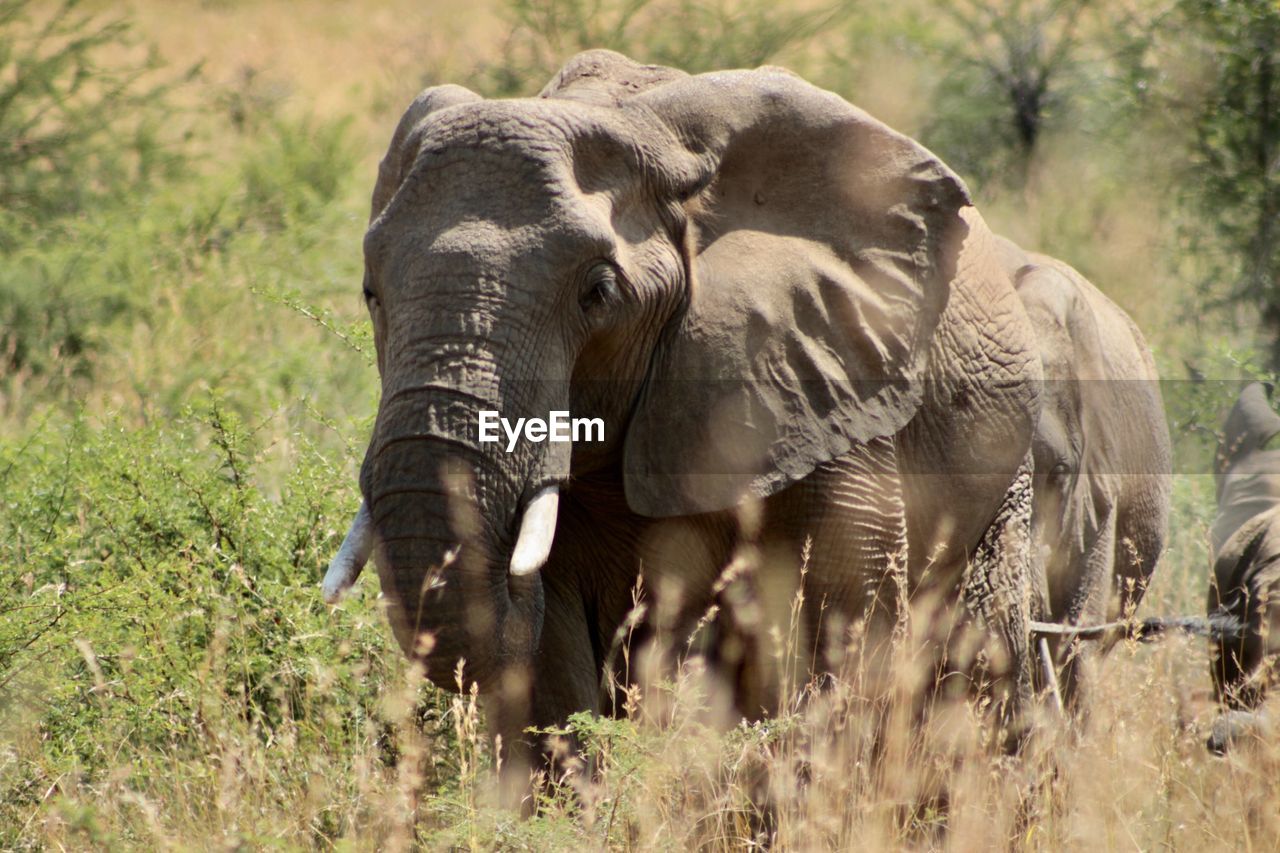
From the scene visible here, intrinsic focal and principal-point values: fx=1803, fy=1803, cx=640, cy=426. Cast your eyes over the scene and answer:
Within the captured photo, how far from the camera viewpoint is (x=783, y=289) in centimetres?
408

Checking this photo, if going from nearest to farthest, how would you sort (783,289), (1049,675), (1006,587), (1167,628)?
(783,289) < (1006,587) < (1049,675) < (1167,628)

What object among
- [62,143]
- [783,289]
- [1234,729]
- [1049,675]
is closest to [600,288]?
[783,289]

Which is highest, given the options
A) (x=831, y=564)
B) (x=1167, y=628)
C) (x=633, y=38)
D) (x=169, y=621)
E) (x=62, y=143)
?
(x=633, y=38)

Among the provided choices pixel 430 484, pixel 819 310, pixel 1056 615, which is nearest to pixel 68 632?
pixel 430 484

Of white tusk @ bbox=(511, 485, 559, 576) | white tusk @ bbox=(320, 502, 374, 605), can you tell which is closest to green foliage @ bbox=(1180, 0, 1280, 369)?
white tusk @ bbox=(511, 485, 559, 576)

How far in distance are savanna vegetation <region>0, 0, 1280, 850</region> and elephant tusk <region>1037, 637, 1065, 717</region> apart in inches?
4.9

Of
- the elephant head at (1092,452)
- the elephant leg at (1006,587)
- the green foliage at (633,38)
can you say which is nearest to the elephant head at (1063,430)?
the elephant head at (1092,452)

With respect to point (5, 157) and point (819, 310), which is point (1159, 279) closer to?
point (5, 157)

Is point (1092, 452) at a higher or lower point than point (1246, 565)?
higher

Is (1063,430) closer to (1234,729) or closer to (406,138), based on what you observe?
(1234,729)

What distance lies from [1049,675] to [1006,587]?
21.7 inches

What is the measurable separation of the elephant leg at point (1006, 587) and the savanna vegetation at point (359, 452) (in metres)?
0.25

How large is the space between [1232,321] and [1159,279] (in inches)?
74.6

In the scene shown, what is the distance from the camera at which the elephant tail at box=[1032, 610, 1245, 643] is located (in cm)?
506
